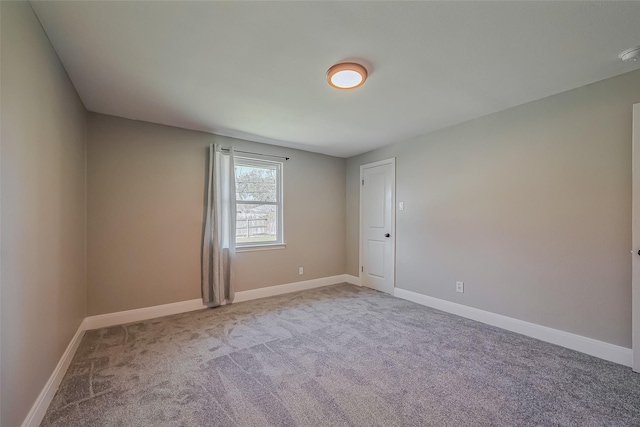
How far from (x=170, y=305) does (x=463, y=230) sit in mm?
3826

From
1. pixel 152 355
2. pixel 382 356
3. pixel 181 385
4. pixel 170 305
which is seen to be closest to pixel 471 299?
pixel 382 356

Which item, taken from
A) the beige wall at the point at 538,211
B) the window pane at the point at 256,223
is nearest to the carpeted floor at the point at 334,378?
the beige wall at the point at 538,211

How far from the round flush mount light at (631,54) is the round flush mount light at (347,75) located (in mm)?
1850

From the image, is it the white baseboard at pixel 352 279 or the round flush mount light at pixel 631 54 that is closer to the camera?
the round flush mount light at pixel 631 54

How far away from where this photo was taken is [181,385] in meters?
1.95

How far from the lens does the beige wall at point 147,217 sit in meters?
3.04

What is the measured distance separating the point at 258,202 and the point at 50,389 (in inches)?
114

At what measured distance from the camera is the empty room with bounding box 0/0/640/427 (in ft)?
5.27

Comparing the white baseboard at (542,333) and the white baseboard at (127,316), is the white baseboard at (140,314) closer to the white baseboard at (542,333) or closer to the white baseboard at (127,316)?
the white baseboard at (127,316)

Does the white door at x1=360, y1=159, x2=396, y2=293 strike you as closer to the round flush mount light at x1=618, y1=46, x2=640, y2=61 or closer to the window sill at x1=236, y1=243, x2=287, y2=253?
the window sill at x1=236, y1=243, x2=287, y2=253

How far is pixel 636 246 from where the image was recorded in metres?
2.11

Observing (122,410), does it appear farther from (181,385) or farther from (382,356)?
(382,356)

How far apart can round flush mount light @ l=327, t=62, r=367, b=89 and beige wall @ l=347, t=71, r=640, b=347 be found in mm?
1858

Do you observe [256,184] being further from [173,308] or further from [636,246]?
[636,246]
